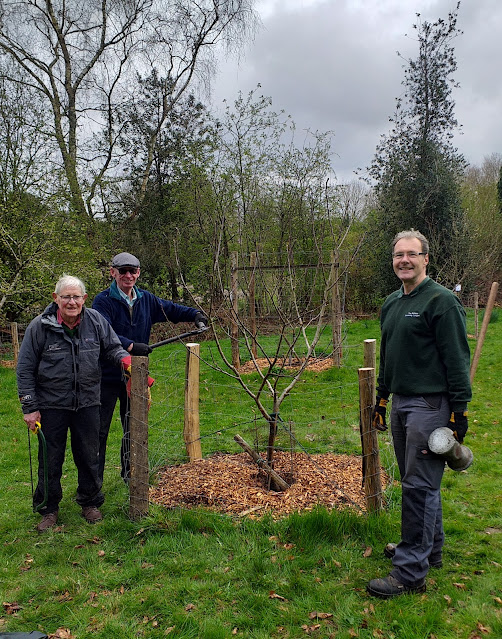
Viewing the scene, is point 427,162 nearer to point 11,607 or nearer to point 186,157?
point 186,157

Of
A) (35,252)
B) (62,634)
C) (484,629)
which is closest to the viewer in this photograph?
(484,629)

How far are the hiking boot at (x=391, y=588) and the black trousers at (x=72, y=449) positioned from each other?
221cm

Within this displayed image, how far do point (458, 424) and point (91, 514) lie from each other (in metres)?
2.78

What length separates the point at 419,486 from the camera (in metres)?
2.78

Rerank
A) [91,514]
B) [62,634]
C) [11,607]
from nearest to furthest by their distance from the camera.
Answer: [62,634], [11,607], [91,514]

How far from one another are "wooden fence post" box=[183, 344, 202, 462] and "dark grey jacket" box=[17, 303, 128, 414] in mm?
1102

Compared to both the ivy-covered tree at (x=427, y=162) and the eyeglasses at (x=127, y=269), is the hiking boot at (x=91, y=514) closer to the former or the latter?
the eyeglasses at (x=127, y=269)

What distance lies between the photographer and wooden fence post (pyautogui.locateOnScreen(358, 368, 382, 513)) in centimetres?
361

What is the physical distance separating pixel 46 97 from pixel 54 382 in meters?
14.8

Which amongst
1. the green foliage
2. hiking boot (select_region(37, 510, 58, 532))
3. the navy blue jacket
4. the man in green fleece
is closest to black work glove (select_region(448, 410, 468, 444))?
the man in green fleece

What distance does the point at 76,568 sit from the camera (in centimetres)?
326

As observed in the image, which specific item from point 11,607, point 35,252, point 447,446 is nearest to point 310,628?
point 447,446

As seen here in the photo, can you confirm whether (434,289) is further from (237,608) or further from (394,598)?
(237,608)

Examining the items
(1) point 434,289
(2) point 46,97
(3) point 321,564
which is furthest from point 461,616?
(2) point 46,97
